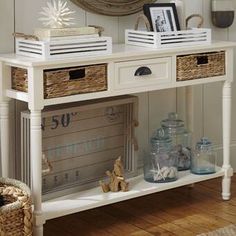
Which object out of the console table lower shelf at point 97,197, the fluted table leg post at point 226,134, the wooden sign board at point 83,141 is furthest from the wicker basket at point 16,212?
the fluted table leg post at point 226,134

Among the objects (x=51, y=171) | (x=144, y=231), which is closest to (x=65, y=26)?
(x=51, y=171)

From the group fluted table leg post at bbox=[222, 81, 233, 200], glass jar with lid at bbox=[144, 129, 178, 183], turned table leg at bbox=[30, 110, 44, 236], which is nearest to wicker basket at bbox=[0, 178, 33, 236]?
turned table leg at bbox=[30, 110, 44, 236]

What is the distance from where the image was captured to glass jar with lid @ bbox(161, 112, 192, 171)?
135 inches

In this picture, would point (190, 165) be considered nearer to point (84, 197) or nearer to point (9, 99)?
point (84, 197)

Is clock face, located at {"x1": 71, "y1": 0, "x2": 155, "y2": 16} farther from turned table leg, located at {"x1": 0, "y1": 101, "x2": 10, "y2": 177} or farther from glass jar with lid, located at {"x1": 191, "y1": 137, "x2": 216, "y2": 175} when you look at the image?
glass jar with lid, located at {"x1": 191, "y1": 137, "x2": 216, "y2": 175}

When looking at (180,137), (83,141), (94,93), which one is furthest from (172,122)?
(94,93)

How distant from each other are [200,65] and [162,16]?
0.30 m

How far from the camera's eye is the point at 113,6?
3.27m

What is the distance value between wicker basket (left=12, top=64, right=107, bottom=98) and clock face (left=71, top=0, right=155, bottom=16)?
1.63 feet

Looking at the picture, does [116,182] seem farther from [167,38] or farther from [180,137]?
[167,38]

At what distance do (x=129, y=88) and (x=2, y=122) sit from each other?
582mm

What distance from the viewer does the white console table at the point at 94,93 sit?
2625 mm

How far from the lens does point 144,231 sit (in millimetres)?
3010

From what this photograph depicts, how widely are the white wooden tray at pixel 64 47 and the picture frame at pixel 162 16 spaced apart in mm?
393
